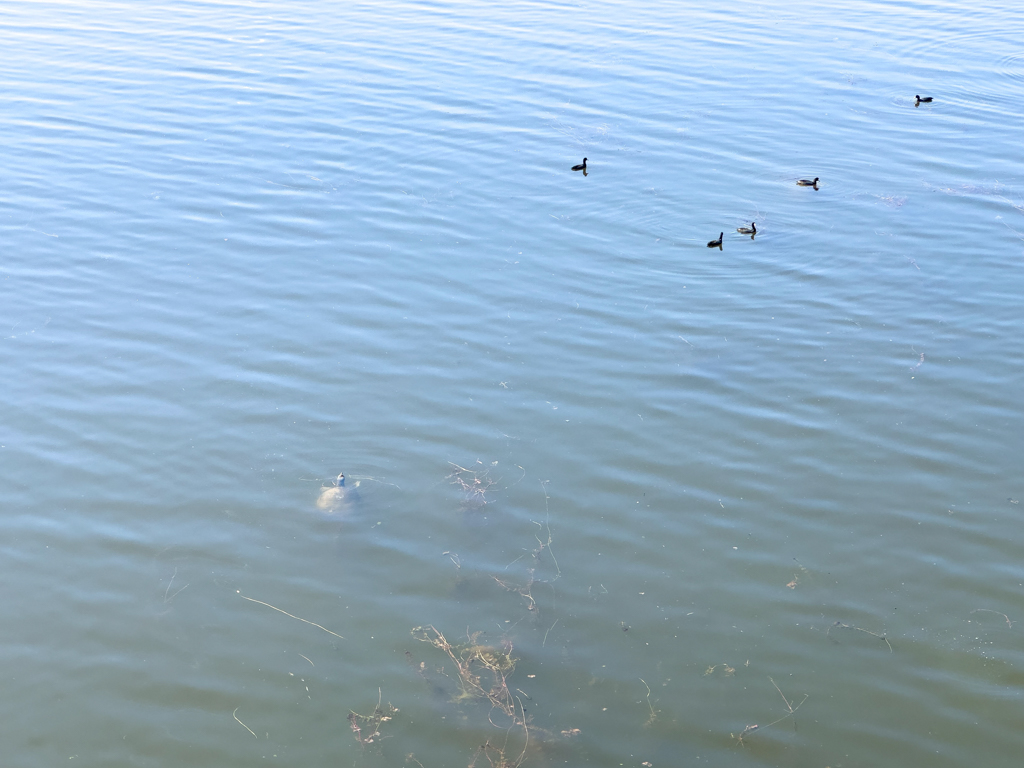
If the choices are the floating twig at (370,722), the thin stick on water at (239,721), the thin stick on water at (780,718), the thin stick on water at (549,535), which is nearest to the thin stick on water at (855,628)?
the thin stick on water at (780,718)

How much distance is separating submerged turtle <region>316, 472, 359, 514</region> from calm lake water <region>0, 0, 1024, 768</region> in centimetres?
6

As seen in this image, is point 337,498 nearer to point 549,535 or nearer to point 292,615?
point 292,615

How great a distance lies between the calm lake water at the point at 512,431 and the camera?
22.3ft

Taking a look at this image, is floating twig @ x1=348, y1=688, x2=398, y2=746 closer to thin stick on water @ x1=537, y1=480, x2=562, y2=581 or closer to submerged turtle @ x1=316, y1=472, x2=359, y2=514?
thin stick on water @ x1=537, y1=480, x2=562, y2=581

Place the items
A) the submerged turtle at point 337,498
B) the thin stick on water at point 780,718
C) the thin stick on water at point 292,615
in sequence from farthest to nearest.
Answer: the submerged turtle at point 337,498, the thin stick on water at point 292,615, the thin stick on water at point 780,718

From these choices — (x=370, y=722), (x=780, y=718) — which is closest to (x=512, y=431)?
(x=370, y=722)

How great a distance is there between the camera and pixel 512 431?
9.34 meters

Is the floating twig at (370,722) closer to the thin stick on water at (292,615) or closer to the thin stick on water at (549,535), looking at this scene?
the thin stick on water at (292,615)

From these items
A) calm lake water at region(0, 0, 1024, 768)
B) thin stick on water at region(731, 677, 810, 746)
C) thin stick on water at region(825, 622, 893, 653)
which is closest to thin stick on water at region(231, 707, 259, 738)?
calm lake water at region(0, 0, 1024, 768)

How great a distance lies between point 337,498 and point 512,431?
1941 mm

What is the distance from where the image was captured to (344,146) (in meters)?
15.6

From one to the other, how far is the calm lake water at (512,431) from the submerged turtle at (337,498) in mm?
58

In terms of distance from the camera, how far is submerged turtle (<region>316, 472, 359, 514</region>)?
27.4 feet

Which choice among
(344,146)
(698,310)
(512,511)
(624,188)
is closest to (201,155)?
(344,146)
